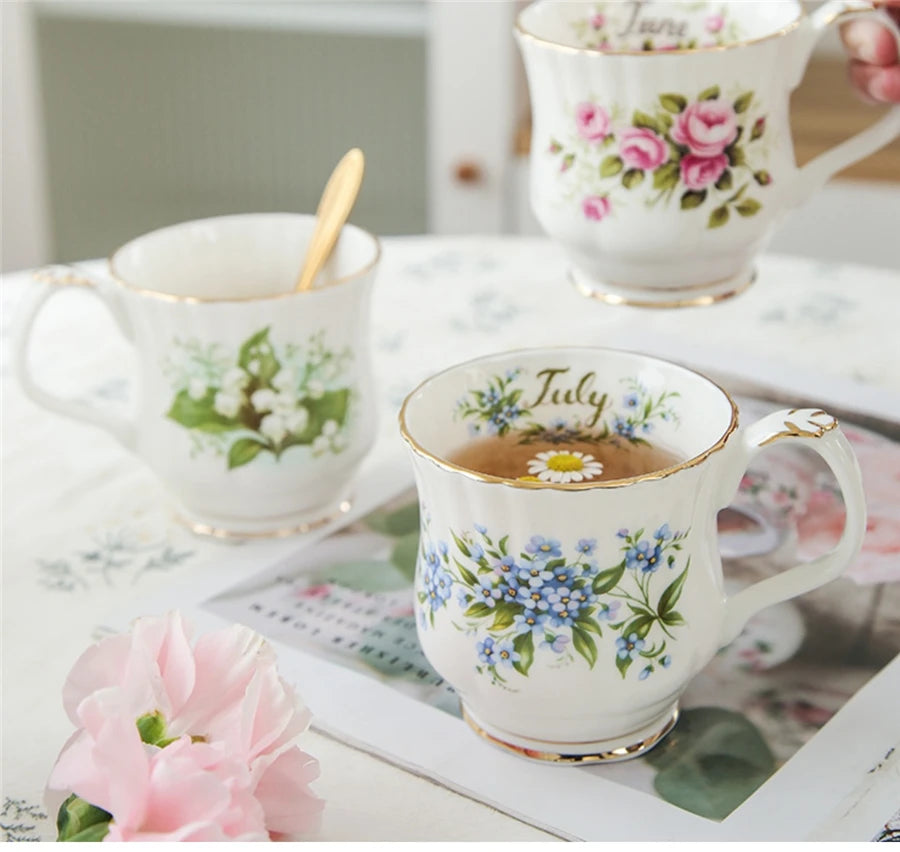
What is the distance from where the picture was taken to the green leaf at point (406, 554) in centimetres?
64

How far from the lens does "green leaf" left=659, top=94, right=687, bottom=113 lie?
0.63m

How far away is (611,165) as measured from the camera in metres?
Result: 0.66

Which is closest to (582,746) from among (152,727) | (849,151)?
(152,727)

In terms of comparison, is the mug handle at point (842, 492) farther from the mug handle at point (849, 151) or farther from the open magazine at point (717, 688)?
the mug handle at point (849, 151)

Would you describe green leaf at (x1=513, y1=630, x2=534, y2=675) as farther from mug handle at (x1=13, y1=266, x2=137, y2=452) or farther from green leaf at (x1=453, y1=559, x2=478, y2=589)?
mug handle at (x1=13, y1=266, x2=137, y2=452)

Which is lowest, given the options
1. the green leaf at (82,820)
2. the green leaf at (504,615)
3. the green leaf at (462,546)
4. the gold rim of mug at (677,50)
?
the green leaf at (82,820)

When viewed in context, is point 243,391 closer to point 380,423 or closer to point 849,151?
point 380,423

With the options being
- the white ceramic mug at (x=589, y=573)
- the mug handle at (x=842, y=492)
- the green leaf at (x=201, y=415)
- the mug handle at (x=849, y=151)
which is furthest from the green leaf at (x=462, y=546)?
the mug handle at (x=849, y=151)

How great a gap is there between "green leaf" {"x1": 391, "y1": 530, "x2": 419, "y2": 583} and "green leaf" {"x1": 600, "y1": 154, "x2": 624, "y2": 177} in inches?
8.2

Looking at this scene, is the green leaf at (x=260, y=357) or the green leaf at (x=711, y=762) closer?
the green leaf at (x=711, y=762)

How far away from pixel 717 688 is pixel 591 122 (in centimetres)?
29

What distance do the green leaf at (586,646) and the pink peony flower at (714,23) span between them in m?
0.40

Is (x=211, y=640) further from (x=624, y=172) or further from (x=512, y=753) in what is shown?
(x=624, y=172)

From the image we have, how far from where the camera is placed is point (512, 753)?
0.50 m
